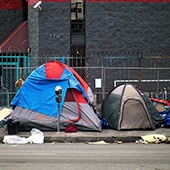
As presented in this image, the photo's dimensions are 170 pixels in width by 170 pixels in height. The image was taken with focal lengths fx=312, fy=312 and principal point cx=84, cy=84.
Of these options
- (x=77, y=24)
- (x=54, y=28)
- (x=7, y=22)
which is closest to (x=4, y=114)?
(x=54, y=28)

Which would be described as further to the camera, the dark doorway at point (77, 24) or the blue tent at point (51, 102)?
the dark doorway at point (77, 24)

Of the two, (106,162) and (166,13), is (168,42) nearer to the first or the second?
(166,13)

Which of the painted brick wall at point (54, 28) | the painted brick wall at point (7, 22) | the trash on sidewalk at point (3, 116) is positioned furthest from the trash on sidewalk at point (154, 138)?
the painted brick wall at point (7, 22)

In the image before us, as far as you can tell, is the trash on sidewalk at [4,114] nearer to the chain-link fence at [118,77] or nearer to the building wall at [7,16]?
the chain-link fence at [118,77]

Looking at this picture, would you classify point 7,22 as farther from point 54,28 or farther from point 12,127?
point 12,127

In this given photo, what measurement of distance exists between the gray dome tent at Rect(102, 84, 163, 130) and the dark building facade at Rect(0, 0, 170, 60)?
23.1ft

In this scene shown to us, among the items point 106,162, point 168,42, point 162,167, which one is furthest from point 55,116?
point 168,42

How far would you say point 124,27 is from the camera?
16656mm

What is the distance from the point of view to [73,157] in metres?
6.45

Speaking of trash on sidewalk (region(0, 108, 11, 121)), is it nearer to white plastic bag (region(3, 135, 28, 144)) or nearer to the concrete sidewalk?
the concrete sidewalk

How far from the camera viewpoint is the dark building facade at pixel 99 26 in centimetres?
1653

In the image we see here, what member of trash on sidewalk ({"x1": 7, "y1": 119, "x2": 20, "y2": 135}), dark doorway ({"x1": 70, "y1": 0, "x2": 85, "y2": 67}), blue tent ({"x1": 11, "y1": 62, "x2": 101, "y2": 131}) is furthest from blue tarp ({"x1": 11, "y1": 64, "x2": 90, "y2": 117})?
dark doorway ({"x1": 70, "y1": 0, "x2": 85, "y2": 67})

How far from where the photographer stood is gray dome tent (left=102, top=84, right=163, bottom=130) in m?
9.47

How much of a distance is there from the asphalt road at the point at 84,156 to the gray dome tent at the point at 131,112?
158 centimetres
